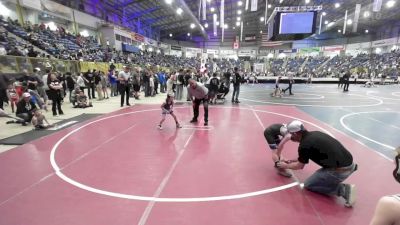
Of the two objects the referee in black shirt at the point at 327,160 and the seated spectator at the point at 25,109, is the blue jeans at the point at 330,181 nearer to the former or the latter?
the referee in black shirt at the point at 327,160

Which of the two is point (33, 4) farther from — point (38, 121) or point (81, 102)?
point (38, 121)

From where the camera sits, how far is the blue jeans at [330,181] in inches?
152

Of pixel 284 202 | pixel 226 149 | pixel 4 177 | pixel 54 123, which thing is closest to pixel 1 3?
pixel 54 123

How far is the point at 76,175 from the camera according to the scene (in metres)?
4.68

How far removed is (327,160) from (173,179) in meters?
2.56

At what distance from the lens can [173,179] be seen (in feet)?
14.9

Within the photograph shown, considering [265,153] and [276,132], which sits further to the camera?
[265,153]

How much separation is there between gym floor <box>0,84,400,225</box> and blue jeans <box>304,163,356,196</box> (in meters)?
0.16

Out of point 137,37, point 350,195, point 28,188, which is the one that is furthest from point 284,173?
point 137,37

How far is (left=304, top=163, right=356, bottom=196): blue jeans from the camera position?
3859 mm

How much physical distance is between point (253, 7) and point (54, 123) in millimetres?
14289

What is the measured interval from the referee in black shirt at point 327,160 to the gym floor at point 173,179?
19cm

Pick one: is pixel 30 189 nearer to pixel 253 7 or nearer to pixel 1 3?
pixel 253 7

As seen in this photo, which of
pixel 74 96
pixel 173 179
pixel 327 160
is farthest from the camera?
pixel 74 96
